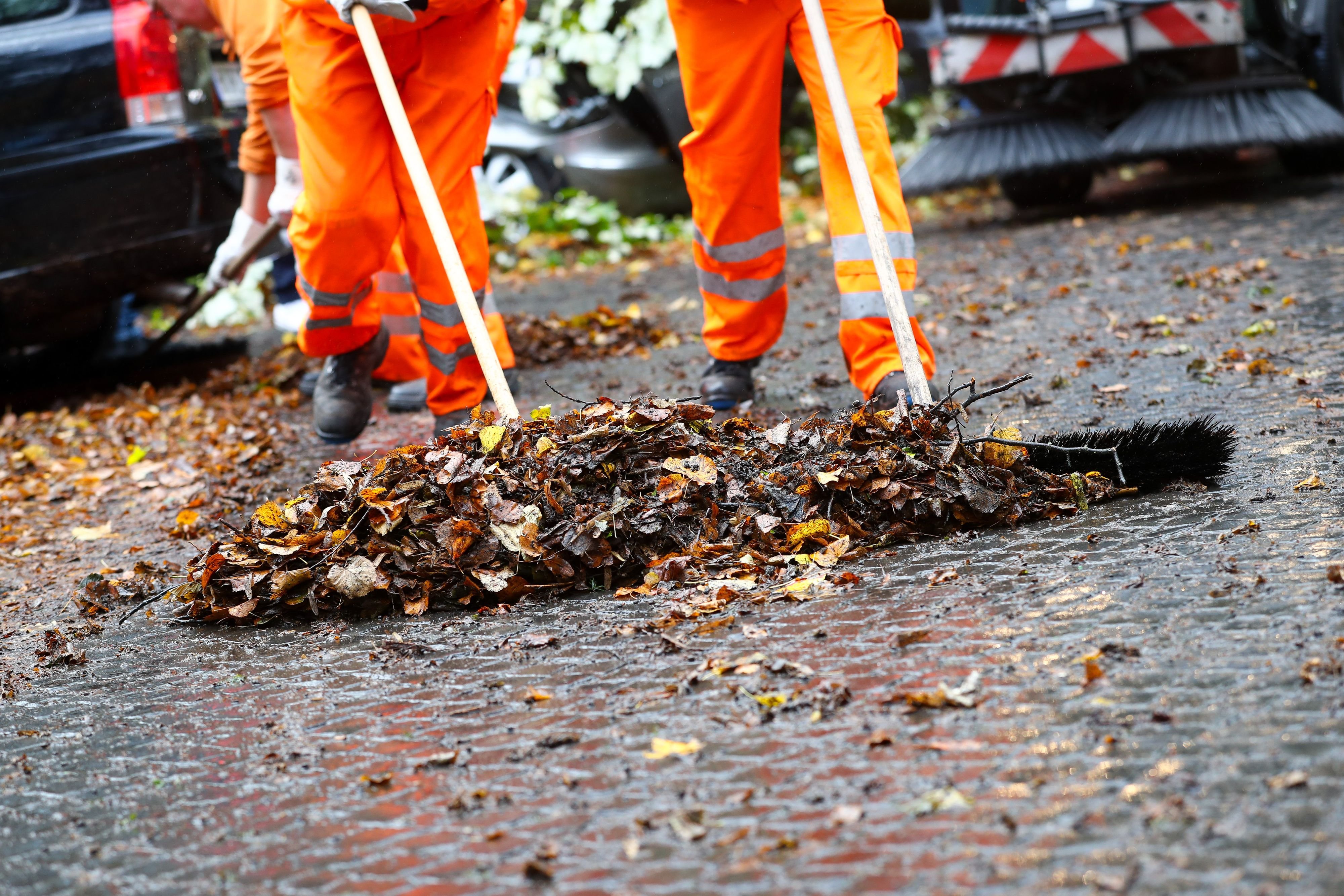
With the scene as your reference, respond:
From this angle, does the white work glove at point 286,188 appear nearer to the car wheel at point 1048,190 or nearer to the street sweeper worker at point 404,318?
the street sweeper worker at point 404,318

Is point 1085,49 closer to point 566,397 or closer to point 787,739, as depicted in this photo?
point 566,397

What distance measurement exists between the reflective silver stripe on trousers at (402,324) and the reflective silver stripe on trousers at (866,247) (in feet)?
5.72

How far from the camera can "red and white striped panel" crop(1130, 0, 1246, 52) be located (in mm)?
5910

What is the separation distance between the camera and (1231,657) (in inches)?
73.4

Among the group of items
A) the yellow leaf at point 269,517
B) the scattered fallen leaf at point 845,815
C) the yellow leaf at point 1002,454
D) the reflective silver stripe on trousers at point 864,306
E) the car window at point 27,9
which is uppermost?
the car window at point 27,9

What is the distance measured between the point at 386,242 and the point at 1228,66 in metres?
4.25

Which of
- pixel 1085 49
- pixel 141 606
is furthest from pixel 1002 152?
pixel 141 606

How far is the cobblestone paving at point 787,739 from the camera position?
1497mm

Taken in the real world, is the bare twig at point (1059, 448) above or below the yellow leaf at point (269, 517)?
below

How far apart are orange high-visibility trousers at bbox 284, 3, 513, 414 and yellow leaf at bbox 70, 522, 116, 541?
2.70ft

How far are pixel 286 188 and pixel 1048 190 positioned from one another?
446cm

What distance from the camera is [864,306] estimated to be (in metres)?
3.09

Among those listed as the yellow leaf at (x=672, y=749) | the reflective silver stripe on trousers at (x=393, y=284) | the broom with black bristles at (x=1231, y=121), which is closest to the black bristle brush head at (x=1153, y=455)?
the yellow leaf at (x=672, y=749)

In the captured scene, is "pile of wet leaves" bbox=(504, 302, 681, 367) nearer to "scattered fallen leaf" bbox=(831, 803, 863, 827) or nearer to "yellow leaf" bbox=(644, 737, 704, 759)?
"yellow leaf" bbox=(644, 737, 704, 759)
